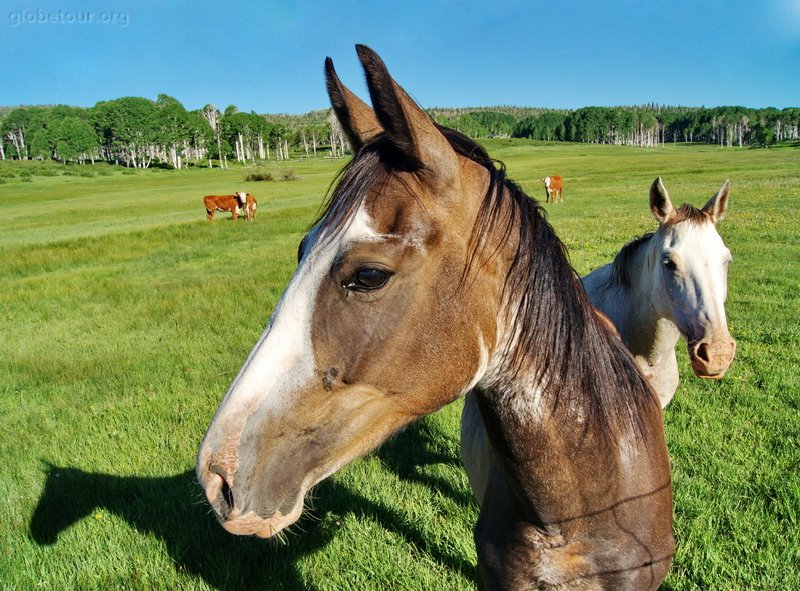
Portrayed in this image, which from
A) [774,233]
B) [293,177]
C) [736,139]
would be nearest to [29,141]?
[293,177]

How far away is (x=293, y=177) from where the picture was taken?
56750 mm

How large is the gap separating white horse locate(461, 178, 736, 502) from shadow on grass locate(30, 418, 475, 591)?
4.93ft

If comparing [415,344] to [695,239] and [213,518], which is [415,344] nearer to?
[695,239]

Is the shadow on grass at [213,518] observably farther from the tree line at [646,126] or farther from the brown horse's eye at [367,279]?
the tree line at [646,126]

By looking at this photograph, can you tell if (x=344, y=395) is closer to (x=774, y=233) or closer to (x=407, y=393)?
(x=407, y=393)

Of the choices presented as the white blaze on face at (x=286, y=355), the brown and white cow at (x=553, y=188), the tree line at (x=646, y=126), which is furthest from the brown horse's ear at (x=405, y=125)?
the tree line at (x=646, y=126)

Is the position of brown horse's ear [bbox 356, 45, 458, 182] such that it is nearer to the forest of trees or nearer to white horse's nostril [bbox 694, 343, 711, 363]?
white horse's nostril [bbox 694, 343, 711, 363]

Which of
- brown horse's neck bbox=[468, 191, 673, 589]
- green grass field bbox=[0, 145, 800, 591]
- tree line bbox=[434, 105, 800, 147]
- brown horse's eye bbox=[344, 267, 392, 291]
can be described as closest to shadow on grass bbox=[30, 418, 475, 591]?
green grass field bbox=[0, 145, 800, 591]

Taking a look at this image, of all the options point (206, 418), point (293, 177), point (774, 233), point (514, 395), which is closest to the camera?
point (514, 395)

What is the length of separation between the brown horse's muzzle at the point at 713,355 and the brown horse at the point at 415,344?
92.0 inches

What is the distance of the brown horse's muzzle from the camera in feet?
11.2

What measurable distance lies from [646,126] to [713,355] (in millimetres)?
175450

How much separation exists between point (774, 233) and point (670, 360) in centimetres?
1219

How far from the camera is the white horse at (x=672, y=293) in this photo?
3.50 meters
